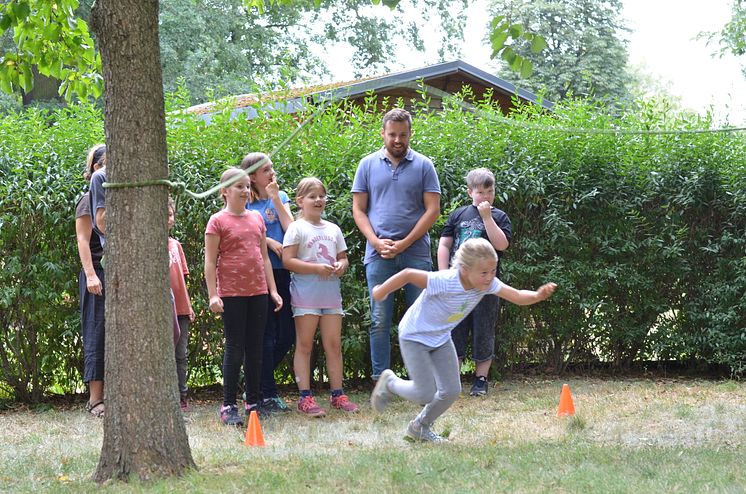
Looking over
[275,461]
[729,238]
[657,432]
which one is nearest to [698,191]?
[729,238]

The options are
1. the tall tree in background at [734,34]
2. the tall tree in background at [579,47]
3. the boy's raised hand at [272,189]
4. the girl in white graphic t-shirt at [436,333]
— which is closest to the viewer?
the girl in white graphic t-shirt at [436,333]

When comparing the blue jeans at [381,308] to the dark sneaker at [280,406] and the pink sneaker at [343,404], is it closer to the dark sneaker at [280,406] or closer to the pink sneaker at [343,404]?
the pink sneaker at [343,404]

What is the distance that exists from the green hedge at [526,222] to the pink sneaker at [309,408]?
3.13 feet

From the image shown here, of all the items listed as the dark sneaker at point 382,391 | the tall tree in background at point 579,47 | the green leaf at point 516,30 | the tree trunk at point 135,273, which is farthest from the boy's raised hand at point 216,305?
the tall tree in background at point 579,47

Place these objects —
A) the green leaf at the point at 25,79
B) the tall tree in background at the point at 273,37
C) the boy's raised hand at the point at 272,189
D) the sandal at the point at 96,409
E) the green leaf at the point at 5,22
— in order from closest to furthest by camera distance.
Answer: the green leaf at the point at 5,22
the green leaf at the point at 25,79
the boy's raised hand at the point at 272,189
the sandal at the point at 96,409
the tall tree in background at the point at 273,37

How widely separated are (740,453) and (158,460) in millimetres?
2952

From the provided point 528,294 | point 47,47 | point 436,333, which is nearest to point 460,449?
point 436,333

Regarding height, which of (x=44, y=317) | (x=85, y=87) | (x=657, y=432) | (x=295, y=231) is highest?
(x=85, y=87)

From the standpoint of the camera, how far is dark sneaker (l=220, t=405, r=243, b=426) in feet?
19.9

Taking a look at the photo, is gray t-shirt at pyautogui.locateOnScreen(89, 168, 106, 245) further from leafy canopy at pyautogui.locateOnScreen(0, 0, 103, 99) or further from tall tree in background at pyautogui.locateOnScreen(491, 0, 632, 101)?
tall tree in background at pyautogui.locateOnScreen(491, 0, 632, 101)

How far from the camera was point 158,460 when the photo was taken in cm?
435

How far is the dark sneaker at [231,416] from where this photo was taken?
608 centimetres

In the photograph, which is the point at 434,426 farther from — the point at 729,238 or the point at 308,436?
the point at 729,238

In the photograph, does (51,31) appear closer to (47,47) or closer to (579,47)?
(47,47)
